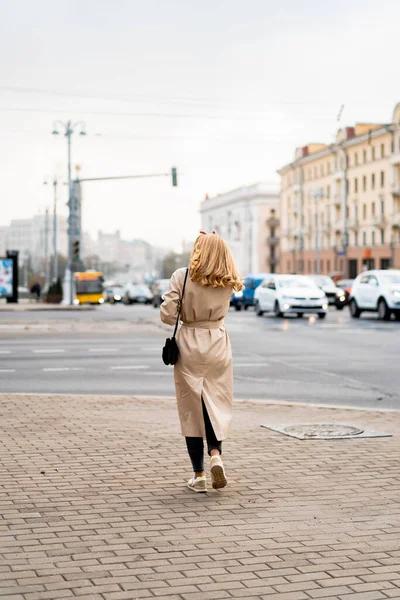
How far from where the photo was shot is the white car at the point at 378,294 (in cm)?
3341

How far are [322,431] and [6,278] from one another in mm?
41935

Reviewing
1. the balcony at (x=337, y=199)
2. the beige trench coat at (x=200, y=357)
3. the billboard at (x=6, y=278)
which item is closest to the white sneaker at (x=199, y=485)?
the beige trench coat at (x=200, y=357)

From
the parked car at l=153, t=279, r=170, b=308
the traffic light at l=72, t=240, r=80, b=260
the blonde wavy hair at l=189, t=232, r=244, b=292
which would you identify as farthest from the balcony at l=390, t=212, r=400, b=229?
the blonde wavy hair at l=189, t=232, r=244, b=292

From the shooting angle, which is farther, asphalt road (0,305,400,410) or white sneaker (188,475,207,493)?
asphalt road (0,305,400,410)

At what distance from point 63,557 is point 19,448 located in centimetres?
327

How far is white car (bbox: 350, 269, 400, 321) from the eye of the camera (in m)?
33.4

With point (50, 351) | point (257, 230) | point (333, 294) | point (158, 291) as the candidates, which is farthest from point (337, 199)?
point (50, 351)

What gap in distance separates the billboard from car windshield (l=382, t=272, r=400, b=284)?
20.2 m

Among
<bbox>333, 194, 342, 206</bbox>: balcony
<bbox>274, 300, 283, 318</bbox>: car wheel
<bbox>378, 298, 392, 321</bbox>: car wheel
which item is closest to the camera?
<bbox>378, 298, 392, 321</bbox>: car wheel

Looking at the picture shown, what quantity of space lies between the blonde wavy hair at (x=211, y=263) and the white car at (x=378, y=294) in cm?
2671

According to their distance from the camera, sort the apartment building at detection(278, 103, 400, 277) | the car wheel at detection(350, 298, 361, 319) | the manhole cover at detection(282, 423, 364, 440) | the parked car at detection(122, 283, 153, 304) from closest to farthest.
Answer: the manhole cover at detection(282, 423, 364, 440) → the car wheel at detection(350, 298, 361, 319) → the parked car at detection(122, 283, 153, 304) → the apartment building at detection(278, 103, 400, 277)

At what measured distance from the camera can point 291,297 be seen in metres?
36.1

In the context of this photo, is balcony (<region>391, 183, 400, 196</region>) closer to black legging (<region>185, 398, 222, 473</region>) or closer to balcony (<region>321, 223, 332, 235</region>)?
balcony (<region>321, 223, 332, 235</region>)

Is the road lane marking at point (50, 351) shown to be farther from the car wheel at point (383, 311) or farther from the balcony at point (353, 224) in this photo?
the balcony at point (353, 224)
